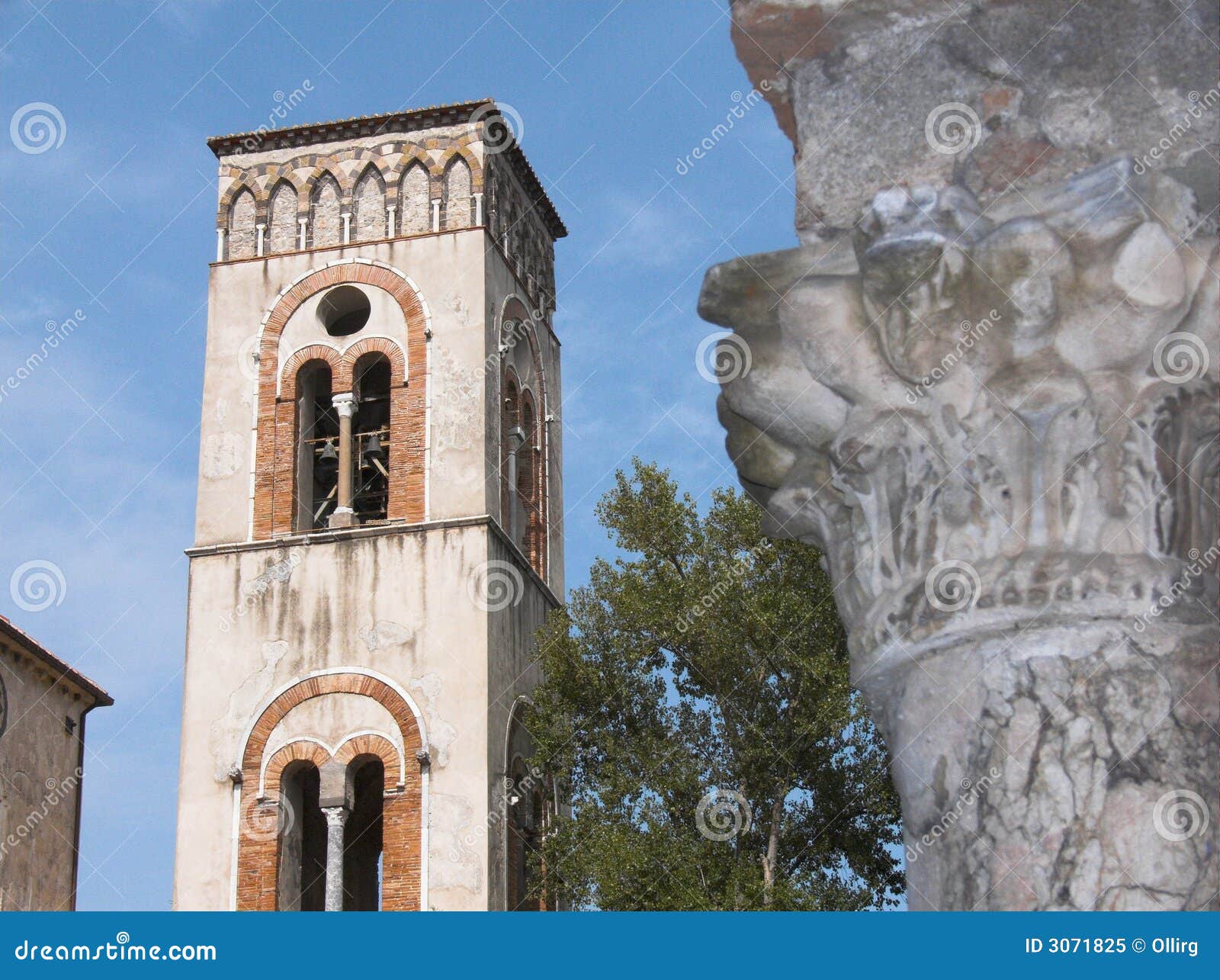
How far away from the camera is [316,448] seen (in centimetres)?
2012

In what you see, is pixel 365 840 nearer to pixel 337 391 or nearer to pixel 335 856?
pixel 335 856

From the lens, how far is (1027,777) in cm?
238

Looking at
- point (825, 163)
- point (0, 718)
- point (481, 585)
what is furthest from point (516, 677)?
point (825, 163)

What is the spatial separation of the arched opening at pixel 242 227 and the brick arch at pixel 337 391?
33.5 inches

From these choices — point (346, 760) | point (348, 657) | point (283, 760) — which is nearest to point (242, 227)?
point (348, 657)

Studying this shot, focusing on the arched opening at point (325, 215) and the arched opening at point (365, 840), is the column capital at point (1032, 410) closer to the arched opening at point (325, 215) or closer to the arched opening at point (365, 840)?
the arched opening at point (365, 840)

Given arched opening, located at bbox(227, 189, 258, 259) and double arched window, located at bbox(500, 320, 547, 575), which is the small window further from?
double arched window, located at bbox(500, 320, 547, 575)

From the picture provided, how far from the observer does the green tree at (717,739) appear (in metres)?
14.7

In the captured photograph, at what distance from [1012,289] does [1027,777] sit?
2.14ft

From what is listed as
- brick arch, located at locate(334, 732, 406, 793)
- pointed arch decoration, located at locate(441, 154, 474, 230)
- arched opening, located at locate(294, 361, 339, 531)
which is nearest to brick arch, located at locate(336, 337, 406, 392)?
arched opening, located at locate(294, 361, 339, 531)

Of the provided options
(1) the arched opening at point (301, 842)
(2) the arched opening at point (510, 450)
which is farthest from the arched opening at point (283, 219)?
(1) the arched opening at point (301, 842)

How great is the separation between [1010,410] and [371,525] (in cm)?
1659

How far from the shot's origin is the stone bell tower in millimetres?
17719

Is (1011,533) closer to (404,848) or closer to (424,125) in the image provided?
(404,848)
